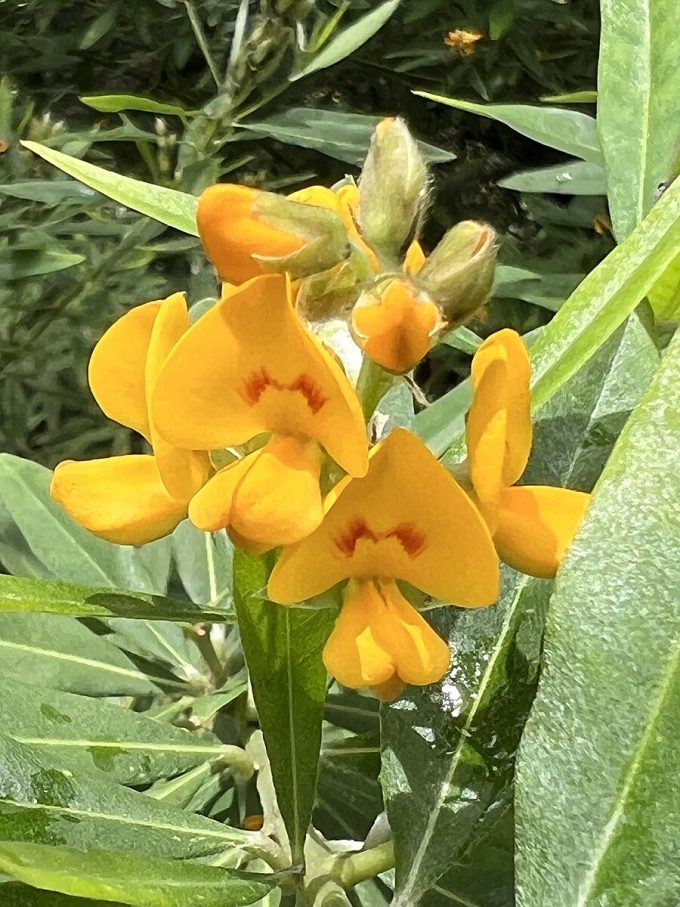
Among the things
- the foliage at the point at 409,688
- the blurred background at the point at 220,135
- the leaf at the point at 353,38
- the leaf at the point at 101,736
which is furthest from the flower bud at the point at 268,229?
the leaf at the point at 353,38

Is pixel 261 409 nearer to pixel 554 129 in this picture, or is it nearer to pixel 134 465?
pixel 134 465

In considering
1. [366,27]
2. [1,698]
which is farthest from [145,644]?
[366,27]

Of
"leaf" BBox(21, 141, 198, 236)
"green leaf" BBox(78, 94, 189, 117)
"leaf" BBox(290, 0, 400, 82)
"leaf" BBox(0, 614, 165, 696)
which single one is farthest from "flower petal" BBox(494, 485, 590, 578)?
"leaf" BBox(290, 0, 400, 82)

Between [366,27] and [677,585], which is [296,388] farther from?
[366,27]

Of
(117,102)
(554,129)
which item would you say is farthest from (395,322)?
(117,102)

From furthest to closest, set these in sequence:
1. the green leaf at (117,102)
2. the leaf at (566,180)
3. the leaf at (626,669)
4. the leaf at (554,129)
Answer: the leaf at (566,180) → the green leaf at (117,102) → the leaf at (554,129) → the leaf at (626,669)

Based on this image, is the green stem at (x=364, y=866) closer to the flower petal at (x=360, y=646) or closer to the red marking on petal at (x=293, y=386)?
the flower petal at (x=360, y=646)

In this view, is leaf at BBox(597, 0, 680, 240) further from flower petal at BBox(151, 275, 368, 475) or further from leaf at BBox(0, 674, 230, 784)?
leaf at BBox(0, 674, 230, 784)

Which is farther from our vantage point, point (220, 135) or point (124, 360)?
point (220, 135)
